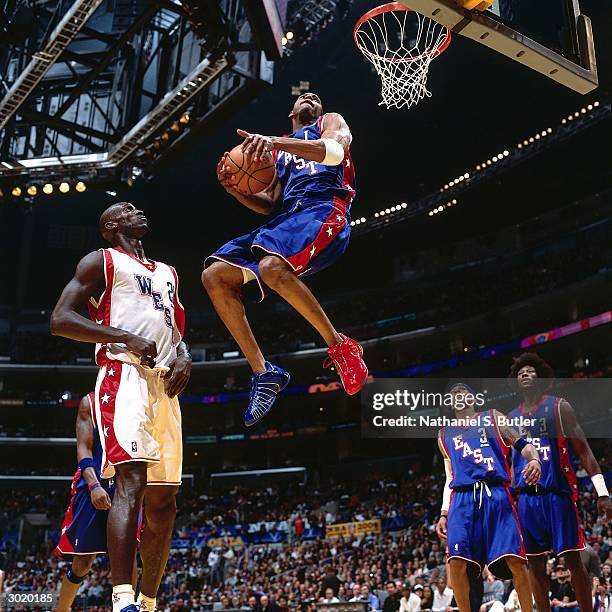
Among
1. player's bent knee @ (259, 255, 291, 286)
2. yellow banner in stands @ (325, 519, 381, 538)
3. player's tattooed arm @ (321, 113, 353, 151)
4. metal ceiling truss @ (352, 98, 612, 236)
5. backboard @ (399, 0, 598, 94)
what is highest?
metal ceiling truss @ (352, 98, 612, 236)

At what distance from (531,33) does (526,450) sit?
10.4 ft

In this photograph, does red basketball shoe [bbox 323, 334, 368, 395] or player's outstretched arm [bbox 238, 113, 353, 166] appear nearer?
player's outstretched arm [bbox 238, 113, 353, 166]

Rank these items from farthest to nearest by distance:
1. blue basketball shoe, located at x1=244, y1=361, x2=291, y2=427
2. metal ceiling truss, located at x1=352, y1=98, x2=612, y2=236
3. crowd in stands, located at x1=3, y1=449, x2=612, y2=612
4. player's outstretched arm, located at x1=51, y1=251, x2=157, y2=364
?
metal ceiling truss, located at x1=352, y1=98, x2=612, y2=236 < crowd in stands, located at x1=3, y1=449, x2=612, y2=612 < blue basketball shoe, located at x1=244, y1=361, x2=291, y2=427 < player's outstretched arm, located at x1=51, y1=251, x2=157, y2=364

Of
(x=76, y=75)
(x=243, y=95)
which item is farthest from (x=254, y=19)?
(x=76, y=75)

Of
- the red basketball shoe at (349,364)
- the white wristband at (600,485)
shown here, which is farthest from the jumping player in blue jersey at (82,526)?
the white wristband at (600,485)

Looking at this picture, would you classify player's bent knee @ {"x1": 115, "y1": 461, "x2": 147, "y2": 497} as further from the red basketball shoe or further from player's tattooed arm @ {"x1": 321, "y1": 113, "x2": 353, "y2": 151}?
player's tattooed arm @ {"x1": 321, "y1": 113, "x2": 353, "y2": 151}

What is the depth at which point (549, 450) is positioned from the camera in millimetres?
6219

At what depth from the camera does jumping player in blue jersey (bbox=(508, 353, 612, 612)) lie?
583 centimetres

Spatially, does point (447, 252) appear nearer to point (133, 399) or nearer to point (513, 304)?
point (513, 304)

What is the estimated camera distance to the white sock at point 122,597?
11.3 feet

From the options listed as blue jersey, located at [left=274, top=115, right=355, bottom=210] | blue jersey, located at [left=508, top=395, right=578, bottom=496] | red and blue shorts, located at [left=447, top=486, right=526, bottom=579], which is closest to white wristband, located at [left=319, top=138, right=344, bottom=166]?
blue jersey, located at [left=274, top=115, right=355, bottom=210]

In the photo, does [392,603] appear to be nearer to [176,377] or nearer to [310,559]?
[176,377]

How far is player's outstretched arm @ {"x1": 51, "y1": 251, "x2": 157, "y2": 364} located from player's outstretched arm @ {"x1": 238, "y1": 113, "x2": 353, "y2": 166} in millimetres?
1151

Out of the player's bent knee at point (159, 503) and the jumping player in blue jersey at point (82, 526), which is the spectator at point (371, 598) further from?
the player's bent knee at point (159, 503)
